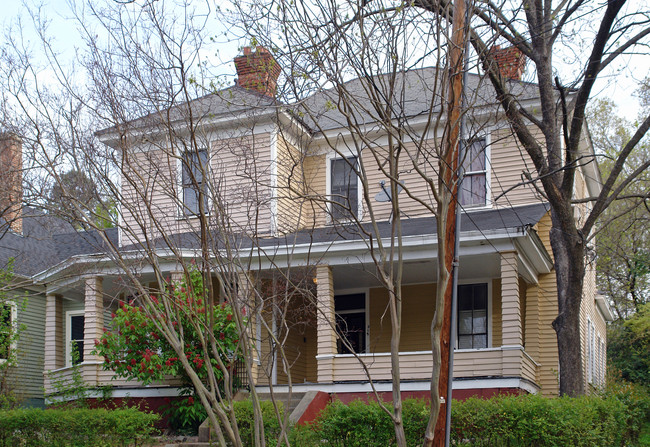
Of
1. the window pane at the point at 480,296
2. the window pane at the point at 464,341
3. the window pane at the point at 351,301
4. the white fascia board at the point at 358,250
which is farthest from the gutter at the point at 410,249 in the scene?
the window pane at the point at 351,301

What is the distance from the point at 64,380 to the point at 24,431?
291 cm

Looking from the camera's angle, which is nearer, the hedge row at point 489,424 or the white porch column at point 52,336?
the hedge row at point 489,424

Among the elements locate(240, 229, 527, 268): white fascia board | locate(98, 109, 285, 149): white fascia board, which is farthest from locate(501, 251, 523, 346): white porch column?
locate(98, 109, 285, 149): white fascia board

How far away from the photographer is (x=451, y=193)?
6.55 m

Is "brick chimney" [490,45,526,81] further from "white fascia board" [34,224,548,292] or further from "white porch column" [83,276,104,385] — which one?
"white porch column" [83,276,104,385]

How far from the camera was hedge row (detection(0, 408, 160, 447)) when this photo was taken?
10.6m

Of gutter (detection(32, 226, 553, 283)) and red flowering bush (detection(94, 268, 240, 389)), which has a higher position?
gutter (detection(32, 226, 553, 283))

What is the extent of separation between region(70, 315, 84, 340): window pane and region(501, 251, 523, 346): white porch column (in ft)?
42.3

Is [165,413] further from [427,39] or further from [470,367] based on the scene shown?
[427,39]

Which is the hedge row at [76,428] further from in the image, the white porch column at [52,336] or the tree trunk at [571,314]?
the tree trunk at [571,314]

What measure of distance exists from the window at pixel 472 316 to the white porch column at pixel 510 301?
107 inches

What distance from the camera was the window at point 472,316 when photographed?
50.5ft

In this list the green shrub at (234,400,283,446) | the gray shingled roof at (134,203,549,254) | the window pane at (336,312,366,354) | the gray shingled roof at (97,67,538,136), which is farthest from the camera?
the window pane at (336,312,366,354)

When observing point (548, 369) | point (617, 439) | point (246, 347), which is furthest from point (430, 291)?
point (246, 347)
